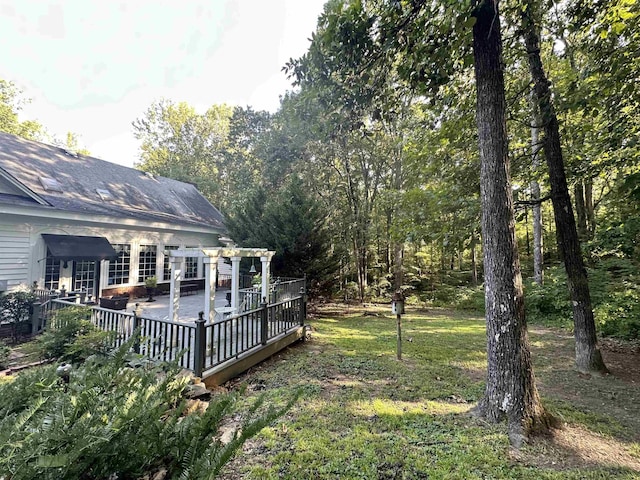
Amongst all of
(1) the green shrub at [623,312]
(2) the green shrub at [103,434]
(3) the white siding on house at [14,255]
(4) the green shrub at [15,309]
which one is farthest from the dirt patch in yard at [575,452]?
(3) the white siding on house at [14,255]

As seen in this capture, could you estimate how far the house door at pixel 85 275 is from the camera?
10.2m

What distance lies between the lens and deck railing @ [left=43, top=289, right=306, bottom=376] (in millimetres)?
4859

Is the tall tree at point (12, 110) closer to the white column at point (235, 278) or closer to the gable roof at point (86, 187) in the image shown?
the gable roof at point (86, 187)

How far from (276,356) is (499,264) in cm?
502

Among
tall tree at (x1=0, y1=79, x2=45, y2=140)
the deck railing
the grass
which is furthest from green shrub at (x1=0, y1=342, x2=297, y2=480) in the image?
tall tree at (x1=0, y1=79, x2=45, y2=140)

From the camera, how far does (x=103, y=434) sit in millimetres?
1515

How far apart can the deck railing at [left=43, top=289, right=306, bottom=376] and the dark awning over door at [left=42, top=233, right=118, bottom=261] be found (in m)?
2.25

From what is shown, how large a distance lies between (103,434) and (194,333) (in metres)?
4.07

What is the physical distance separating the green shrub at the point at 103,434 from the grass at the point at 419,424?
1.40 m

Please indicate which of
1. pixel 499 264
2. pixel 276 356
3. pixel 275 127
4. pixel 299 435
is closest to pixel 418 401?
pixel 299 435

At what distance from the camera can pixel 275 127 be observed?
655 inches

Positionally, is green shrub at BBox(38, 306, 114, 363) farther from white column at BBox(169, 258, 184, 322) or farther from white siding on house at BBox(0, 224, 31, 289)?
white siding on house at BBox(0, 224, 31, 289)

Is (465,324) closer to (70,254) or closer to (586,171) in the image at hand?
(586,171)

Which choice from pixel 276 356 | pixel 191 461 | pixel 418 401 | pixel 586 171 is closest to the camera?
pixel 191 461
